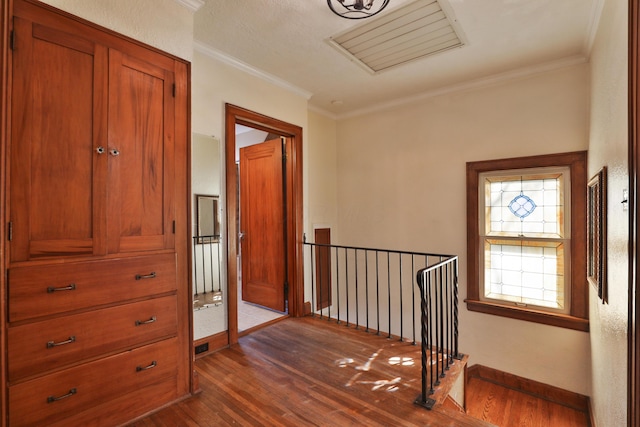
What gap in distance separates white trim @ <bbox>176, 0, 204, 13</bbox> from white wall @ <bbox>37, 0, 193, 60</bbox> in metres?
0.02

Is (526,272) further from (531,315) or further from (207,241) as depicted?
(207,241)

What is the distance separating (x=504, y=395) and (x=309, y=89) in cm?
392

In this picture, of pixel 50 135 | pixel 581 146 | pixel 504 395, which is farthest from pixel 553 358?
pixel 50 135

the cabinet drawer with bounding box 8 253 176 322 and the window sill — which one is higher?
the cabinet drawer with bounding box 8 253 176 322

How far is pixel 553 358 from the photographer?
117 inches

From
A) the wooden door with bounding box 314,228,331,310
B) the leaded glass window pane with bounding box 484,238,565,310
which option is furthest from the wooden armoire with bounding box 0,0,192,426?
the leaded glass window pane with bounding box 484,238,565,310

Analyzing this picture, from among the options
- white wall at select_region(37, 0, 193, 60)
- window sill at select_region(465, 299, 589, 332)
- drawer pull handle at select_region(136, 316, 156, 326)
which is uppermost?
white wall at select_region(37, 0, 193, 60)

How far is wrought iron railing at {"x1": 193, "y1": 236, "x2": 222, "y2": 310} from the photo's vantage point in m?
2.64

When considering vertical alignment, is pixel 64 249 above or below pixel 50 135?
below

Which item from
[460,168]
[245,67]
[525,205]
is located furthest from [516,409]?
[245,67]

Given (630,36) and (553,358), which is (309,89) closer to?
(630,36)

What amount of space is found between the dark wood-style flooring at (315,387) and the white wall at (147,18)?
230 cm

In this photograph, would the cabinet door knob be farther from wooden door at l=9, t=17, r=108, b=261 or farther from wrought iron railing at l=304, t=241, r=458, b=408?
wrought iron railing at l=304, t=241, r=458, b=408

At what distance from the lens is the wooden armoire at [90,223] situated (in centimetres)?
144
